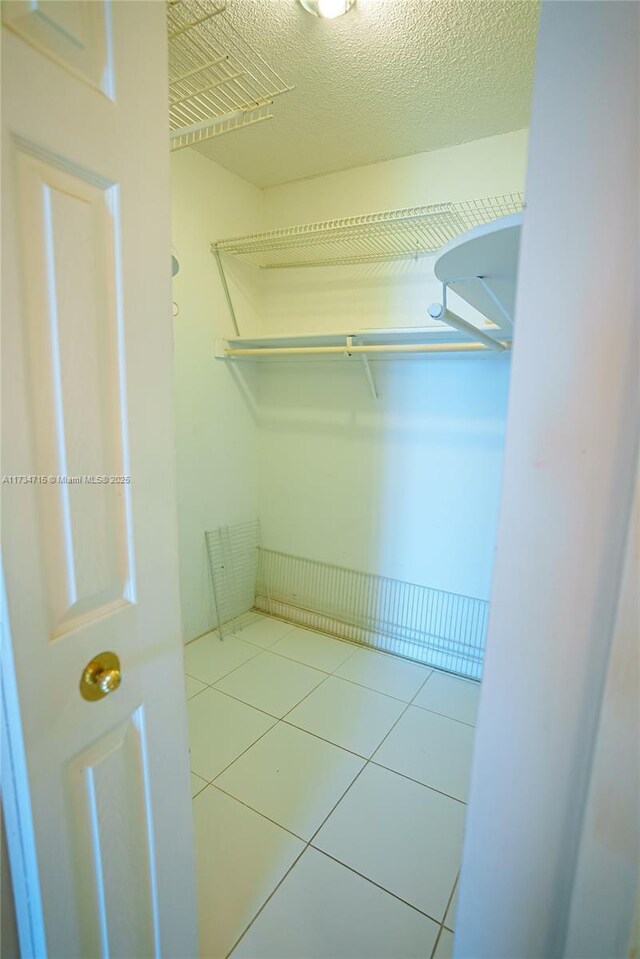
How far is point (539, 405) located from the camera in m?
0.59

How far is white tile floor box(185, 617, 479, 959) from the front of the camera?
1180 millimetres

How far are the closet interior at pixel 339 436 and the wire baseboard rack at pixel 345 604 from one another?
14 mm

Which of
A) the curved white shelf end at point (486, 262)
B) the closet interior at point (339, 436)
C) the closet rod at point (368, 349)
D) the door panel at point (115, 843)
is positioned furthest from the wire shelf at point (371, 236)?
the door panel at point (115, 843)

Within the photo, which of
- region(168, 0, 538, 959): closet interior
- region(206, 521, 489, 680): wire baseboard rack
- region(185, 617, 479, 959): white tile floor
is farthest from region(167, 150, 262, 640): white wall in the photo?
region(185, 617, 479, 959): white tile floor

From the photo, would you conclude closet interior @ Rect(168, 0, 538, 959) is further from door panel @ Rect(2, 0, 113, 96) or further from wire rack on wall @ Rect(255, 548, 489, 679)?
door panel @ Rect(2, 0, 113, 96)

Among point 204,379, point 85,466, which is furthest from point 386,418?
point 85,466

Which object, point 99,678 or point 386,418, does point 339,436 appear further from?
point 99,678

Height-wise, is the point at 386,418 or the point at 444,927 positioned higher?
the point at 386,418

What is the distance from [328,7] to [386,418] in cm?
159

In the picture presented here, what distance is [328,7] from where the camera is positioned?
1294 mm

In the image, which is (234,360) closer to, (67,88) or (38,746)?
(67,88)

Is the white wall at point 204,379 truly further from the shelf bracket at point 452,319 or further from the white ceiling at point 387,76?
the shelf bracket at point 452,319

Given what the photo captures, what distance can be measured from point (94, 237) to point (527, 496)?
73 centimetres

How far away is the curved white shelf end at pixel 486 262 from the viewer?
2.41 ft
